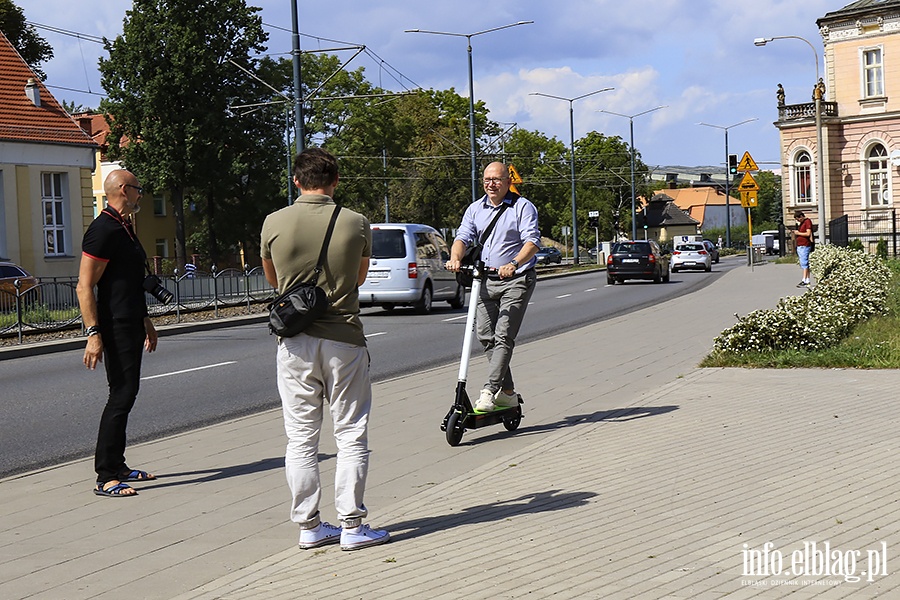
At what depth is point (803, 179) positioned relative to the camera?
65.1 meters

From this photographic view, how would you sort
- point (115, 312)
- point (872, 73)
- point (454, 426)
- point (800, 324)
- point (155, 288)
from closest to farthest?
point (115, 312)
point (155, 288)
point (454, 426)
point (800, 324)
point (872, 73)

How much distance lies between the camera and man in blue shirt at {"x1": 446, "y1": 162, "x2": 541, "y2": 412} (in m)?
8.52

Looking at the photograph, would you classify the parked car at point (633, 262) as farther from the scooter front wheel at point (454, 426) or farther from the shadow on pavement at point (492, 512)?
the shadow on pavement at point (492, 512)

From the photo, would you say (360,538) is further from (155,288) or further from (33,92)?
(33,92)

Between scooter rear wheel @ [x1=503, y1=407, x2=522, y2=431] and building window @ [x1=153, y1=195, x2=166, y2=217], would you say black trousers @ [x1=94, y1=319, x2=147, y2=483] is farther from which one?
building window @ [x1=153, y1=195, x2=166, y2=217]

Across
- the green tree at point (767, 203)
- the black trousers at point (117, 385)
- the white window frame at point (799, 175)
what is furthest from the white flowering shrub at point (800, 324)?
the green tree at point (767, 203)

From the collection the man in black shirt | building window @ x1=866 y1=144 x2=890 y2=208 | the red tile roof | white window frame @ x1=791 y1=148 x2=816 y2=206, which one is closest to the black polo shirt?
the man in black shirt

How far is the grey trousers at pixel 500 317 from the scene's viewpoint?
8.55 m

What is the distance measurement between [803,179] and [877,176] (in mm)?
4475

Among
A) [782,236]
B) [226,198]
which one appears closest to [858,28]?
[782,236]

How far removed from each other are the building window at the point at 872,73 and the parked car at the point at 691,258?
17.2 metres

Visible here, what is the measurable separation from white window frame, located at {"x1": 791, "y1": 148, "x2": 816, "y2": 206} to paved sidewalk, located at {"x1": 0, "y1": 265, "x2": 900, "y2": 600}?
56.8 m

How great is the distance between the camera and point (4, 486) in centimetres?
754

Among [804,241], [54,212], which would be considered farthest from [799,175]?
[54,212]
